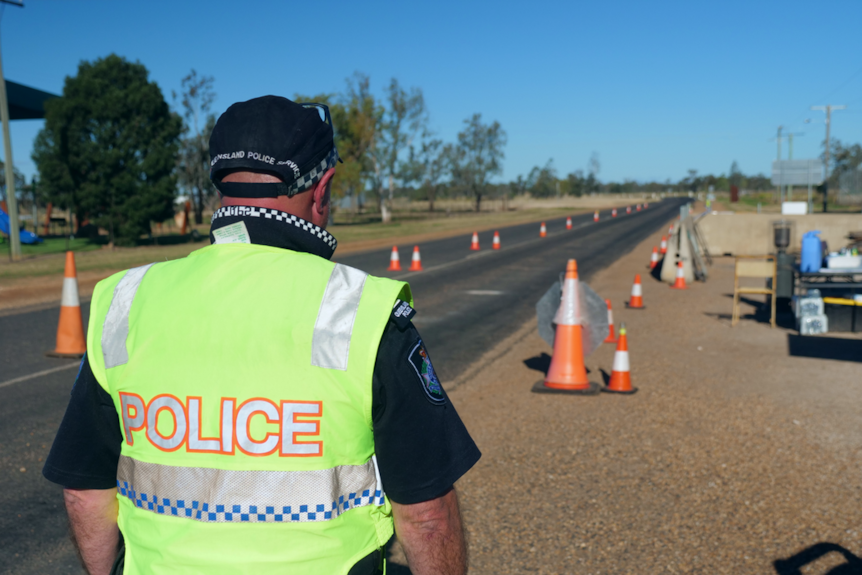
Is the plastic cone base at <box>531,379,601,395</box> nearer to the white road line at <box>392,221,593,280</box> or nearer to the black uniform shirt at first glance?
the black uniform shirt

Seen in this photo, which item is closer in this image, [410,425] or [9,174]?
[410,425]

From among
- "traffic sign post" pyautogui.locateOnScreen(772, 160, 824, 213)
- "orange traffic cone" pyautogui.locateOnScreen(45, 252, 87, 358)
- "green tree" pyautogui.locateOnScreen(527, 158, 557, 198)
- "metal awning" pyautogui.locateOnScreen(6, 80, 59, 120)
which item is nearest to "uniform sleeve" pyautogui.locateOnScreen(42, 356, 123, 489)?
"orange traffic cone" pyautogui.locateOnScreen(45, 252, 87, 358)

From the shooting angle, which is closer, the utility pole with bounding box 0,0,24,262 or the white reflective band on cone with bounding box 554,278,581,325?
the white reflective band on cone with bounding box 554,278,581,325

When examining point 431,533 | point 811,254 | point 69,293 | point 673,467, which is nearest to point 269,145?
point 431,533

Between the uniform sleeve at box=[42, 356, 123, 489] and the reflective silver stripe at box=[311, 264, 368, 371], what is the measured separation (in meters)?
0.54

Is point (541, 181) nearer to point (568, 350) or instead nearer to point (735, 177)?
point (735, 177)

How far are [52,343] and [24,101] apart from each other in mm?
28321

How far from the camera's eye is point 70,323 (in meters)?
8.44

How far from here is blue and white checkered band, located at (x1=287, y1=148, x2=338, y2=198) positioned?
1.61 meters

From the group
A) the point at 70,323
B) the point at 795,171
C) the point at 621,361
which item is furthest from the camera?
the point at 795,171

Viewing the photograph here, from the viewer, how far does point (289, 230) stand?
5.30 feet

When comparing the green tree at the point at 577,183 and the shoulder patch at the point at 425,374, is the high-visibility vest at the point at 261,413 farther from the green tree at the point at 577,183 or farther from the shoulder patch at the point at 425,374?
the green tree at the point at 577,183

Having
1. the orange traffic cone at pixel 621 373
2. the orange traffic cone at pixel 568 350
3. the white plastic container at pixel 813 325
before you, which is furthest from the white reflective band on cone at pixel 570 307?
the white plastic container at pixel 813 325

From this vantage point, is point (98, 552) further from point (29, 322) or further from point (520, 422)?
point (29, 322)
